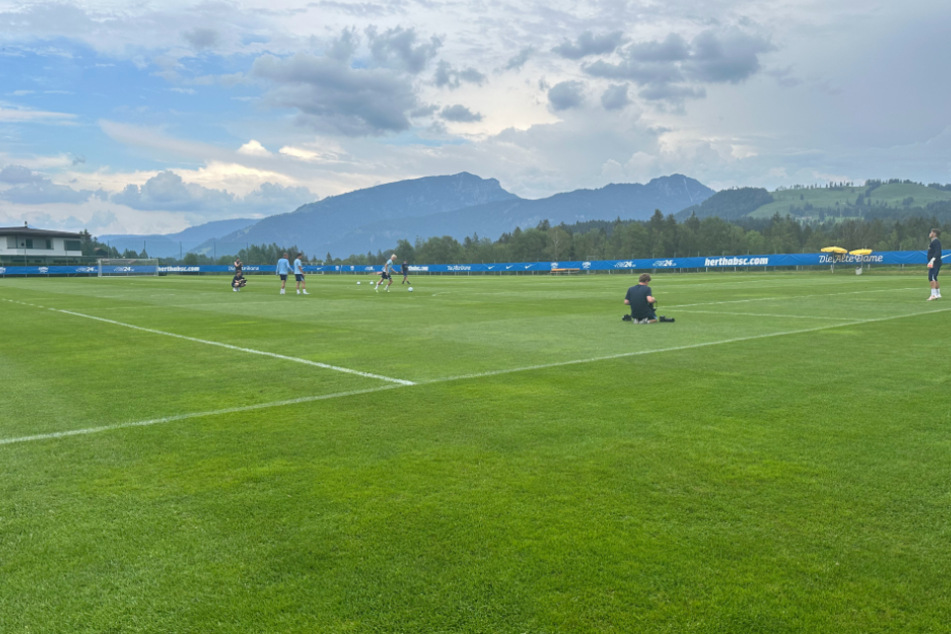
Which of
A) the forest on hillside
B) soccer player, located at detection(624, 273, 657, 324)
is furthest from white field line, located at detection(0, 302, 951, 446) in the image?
the forest on hillside

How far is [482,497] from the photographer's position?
167 inches

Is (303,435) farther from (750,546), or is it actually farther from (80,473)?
(750,546)

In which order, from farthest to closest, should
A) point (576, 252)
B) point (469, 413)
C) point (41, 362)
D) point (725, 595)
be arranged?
point (576, 252), point (41, 362), point (469, 413), point (725, 595)

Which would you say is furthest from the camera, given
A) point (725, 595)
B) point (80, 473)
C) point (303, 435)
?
point (303, 435)

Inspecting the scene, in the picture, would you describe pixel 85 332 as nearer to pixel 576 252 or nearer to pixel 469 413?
pixel 469 413

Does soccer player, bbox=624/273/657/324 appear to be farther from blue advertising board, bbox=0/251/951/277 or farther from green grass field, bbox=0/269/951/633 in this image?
blue advertising board, bbox=0/251/951/277

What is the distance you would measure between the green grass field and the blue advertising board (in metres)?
56.4

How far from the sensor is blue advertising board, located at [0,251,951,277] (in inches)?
2320

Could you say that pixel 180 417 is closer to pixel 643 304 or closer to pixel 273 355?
pixel 273 355

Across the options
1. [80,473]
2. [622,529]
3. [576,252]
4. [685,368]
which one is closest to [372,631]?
[622,529]

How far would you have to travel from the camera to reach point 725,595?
10.0ft

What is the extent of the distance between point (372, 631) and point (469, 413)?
3.85 meters

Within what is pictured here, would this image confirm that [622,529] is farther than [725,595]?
Yes

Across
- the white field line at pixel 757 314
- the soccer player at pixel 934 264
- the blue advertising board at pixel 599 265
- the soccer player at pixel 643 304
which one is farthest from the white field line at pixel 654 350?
the blue advertising board at pixel 599 265
